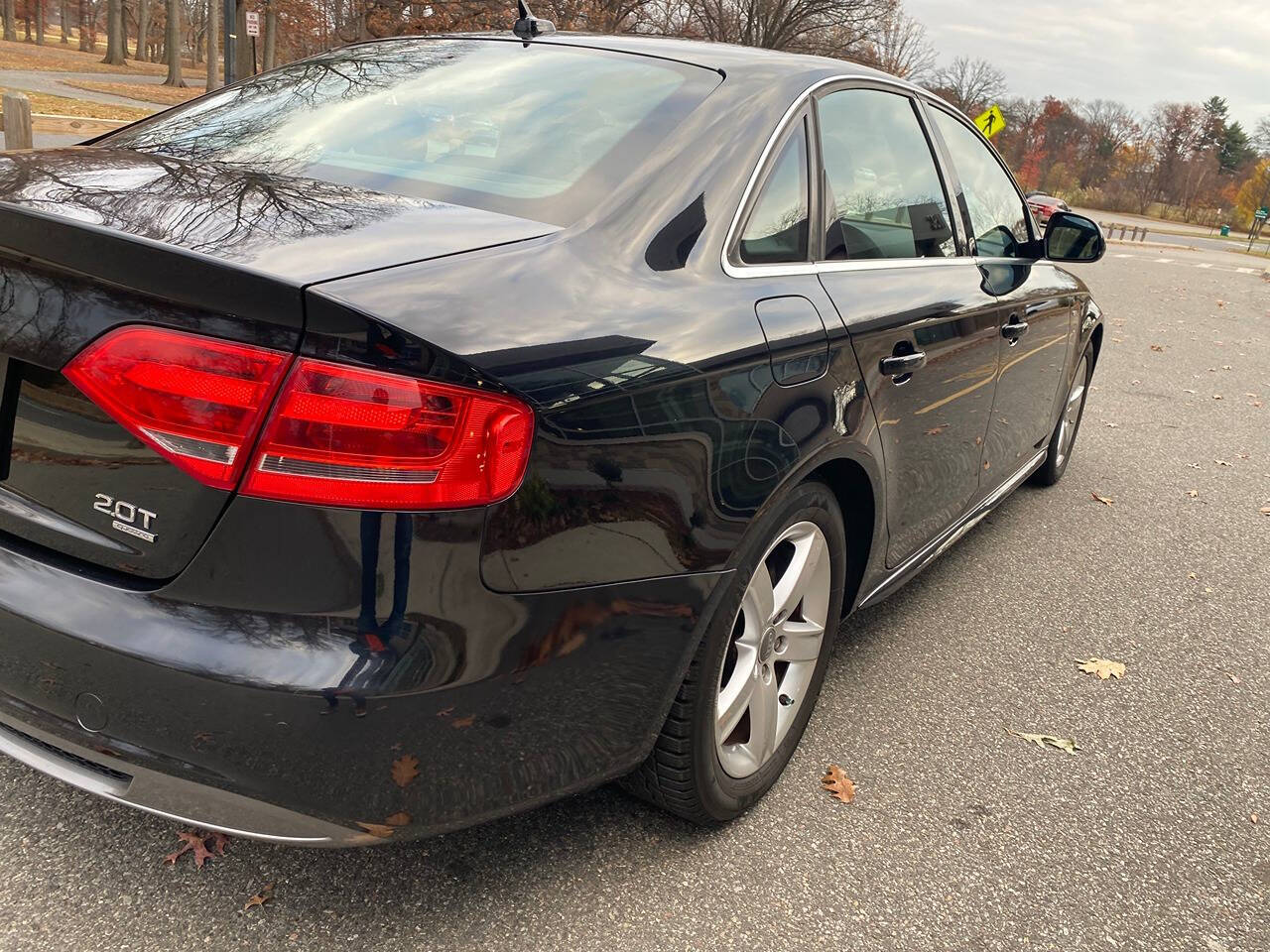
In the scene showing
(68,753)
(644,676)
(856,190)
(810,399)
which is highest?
(856,190)

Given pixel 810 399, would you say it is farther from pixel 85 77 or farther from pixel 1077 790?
pixel 85 77

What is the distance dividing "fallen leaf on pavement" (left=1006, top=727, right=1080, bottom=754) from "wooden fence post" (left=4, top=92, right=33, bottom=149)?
10456mm

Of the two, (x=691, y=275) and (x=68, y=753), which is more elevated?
(x=691, y=275)

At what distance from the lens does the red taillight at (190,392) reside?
4.82ft

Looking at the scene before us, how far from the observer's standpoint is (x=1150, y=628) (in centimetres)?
373

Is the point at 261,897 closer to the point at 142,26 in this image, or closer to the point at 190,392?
the point at 190,392

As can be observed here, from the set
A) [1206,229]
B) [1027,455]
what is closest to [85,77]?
[1027,455]

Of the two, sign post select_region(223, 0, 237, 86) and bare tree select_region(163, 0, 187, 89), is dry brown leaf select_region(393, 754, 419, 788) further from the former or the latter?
bare tree select_region(163, 0, 187, 89)

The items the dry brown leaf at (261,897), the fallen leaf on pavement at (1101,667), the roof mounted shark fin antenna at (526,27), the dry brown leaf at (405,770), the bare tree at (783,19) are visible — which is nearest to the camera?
the dry brown leaf at (405,770)

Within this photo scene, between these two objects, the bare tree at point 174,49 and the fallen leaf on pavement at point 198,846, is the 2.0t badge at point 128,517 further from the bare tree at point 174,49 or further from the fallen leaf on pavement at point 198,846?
the bare tree at point 174,49

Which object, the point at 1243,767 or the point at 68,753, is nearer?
the point at 68,753

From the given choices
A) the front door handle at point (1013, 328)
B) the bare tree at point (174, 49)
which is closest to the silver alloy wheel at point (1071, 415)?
the front door handle at point (1013, 328)

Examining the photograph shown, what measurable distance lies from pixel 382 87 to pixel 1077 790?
253 cm

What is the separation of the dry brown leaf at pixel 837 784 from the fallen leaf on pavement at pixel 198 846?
140 cm
